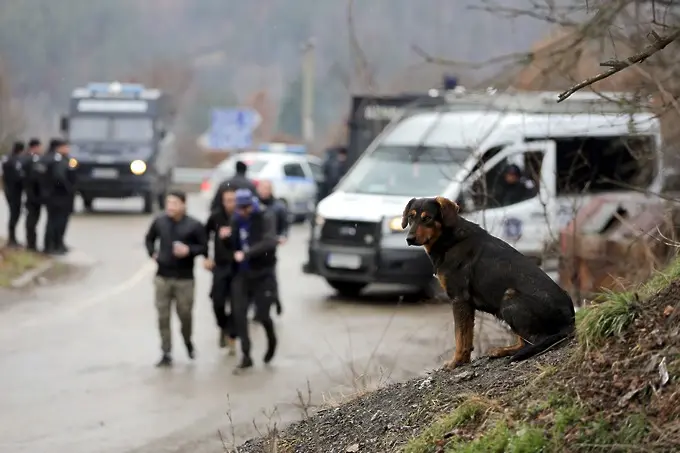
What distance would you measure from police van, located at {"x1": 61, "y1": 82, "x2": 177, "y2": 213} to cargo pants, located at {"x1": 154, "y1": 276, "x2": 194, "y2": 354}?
1818cm

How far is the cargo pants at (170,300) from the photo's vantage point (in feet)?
38.3

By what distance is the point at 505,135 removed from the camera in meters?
15.6

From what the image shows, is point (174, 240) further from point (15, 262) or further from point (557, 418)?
point (15, 262)

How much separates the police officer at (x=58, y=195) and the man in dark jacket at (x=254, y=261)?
9177 millimetres

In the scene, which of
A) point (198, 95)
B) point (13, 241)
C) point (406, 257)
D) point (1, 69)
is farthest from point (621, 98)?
point (198, 95)

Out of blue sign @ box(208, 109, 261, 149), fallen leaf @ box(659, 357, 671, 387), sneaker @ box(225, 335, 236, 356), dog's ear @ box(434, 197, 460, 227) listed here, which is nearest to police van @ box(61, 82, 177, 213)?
blue sign @ box(208, 109, 261, 149)

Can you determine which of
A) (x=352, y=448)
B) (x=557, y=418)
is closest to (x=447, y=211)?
(x=352, y=448)

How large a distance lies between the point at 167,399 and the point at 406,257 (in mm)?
5829

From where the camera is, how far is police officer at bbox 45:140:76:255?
66.6 ft

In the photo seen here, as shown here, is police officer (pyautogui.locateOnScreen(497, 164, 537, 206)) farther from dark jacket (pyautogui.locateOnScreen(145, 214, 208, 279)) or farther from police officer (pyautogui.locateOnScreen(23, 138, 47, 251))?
police officer (pyautogui.locateOnScreen(23, 138, 47, 251))

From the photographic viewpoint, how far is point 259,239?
11.7 meters

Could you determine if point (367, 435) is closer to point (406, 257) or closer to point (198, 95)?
point (406, 257)

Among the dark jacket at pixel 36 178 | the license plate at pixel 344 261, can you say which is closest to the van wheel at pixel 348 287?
the license plate at pixel 344 261

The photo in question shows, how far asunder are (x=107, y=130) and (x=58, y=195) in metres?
10.5
